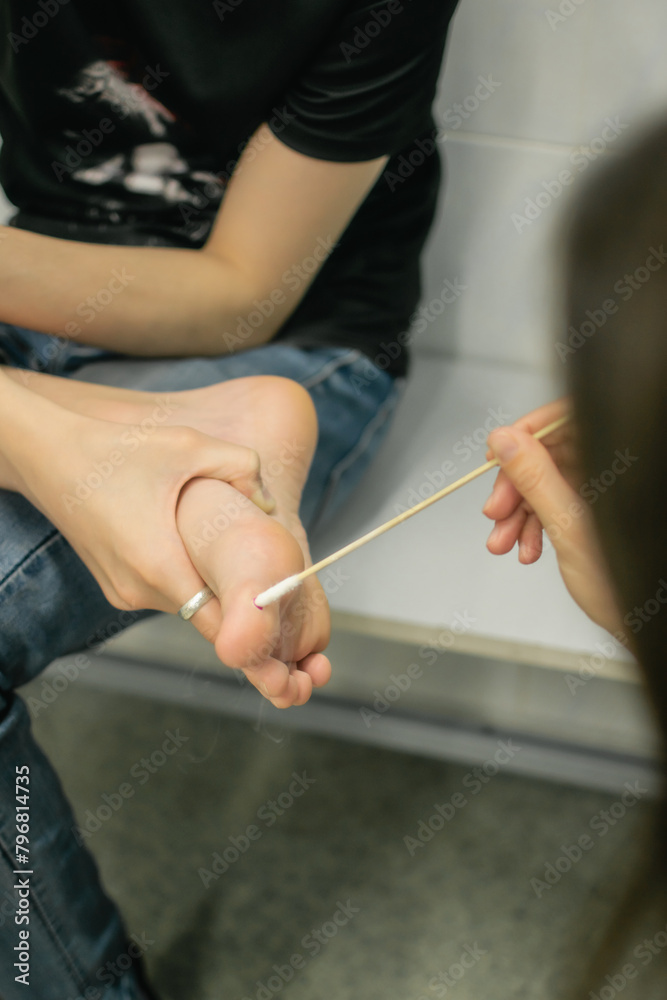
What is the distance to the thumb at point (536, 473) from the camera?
1.81ft

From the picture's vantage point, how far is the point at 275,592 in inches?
20.2

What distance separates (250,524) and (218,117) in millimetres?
461

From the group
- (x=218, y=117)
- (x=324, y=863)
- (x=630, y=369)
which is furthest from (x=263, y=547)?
(x=324, y=863)

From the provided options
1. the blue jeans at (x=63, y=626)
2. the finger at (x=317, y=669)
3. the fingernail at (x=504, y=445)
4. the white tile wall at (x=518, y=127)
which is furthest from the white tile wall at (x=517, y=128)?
the finger at (x=317, y=669)

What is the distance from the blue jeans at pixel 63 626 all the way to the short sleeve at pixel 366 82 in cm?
20

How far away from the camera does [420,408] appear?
3.45ft

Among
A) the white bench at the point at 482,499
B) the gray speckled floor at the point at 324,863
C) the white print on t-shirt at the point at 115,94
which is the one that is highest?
the white print on t-shirt at the point at 115,94

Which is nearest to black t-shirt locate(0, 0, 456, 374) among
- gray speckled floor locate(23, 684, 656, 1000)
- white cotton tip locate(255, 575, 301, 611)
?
white cotton tip locate(255, 575, 301, 611)

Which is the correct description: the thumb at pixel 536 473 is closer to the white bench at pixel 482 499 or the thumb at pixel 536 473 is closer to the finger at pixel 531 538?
the finger at pixel 531 538

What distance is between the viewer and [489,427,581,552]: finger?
55 centimetres

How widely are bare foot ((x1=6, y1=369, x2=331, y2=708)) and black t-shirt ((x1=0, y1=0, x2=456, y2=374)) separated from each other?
0.66ft

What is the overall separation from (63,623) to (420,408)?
53cm

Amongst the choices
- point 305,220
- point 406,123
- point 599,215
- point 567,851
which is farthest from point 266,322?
point 567,851

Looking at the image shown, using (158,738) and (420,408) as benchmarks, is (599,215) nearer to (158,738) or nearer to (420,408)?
(420,408)
